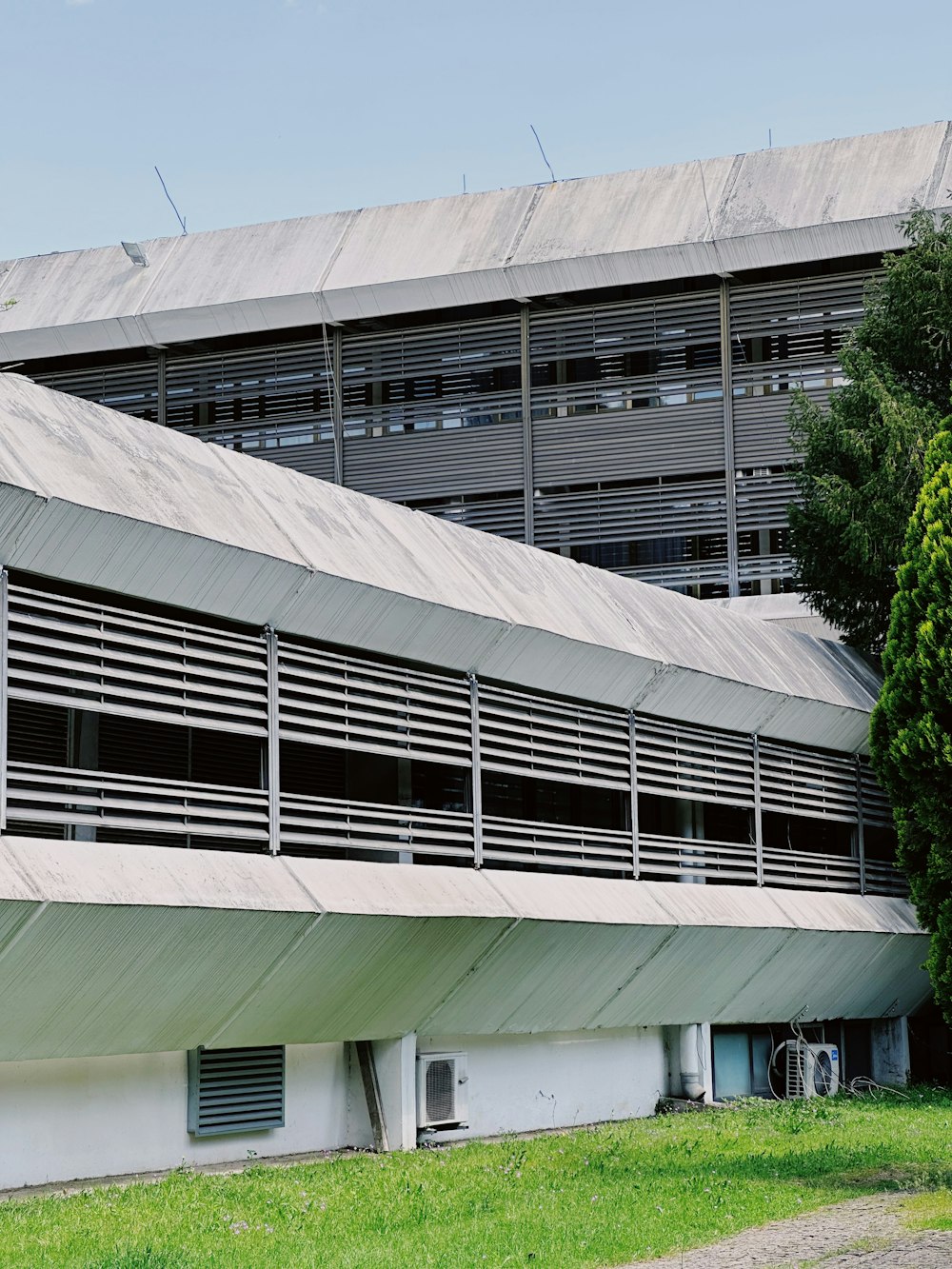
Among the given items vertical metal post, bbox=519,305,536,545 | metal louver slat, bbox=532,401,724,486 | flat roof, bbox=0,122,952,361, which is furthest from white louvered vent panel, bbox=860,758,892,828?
flat roof, bbox=0,122,952,361

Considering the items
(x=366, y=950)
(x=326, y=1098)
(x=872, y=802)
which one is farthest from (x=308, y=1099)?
(x=872, y=802)

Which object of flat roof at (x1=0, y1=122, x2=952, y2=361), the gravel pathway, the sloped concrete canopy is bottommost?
the gravel pathway

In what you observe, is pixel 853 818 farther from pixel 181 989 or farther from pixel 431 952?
pixel 181 989

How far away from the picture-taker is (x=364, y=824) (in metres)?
16.4

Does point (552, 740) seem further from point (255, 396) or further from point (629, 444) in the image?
point (255, 396)

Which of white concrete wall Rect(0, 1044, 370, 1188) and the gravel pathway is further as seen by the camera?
white concrete wall Rect(0, 1044, 370, 1188)

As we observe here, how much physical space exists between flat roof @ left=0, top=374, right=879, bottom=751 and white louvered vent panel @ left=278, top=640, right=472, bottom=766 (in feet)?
0.73

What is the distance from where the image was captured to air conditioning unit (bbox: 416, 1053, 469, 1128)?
53.2 ft

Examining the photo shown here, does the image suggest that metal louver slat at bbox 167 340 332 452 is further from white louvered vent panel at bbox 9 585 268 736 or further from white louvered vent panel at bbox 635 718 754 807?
white louvered vent panel at bbox 9 585 268 736

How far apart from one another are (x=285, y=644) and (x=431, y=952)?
3.13m

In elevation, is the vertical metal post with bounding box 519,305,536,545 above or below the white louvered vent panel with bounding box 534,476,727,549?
above

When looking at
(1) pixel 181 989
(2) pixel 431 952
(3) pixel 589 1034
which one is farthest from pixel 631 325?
(1) pixel 181 989

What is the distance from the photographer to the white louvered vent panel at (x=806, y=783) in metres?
20.3

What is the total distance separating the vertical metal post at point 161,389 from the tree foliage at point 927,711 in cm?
1587
